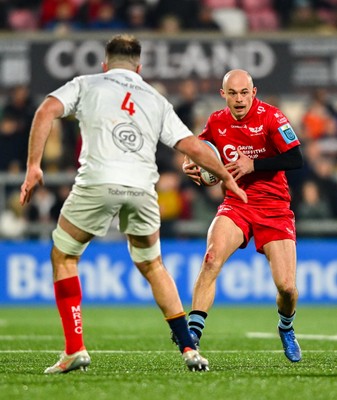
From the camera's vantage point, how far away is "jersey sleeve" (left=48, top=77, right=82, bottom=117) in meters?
7.00

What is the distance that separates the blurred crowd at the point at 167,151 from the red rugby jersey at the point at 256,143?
7.77 m

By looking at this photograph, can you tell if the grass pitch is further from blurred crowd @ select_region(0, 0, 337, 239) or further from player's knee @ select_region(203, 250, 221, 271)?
blurred crowd @ select_region(0, 0, 337, 239)

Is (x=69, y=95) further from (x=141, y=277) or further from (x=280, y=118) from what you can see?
(x=141, y=277)

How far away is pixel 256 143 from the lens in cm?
898

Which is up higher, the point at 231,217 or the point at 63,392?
the point at 231,217

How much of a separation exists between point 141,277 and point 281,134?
28.3ft

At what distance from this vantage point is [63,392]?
6211mm

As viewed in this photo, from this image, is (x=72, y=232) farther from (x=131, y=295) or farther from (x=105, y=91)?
(x=131, y=295)

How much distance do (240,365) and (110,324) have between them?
18.5ft

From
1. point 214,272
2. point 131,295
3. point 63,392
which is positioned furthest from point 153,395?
point 131,295

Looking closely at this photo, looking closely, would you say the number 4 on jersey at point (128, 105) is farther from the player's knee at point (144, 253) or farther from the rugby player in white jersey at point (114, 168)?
the player's knee at point (144, 253)

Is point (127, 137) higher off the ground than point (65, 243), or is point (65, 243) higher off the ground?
point (127, 137)

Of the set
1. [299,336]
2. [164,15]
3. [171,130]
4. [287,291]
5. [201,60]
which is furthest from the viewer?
[164,15]

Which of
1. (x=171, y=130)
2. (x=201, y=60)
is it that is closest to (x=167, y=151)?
(x=201, y=60)
